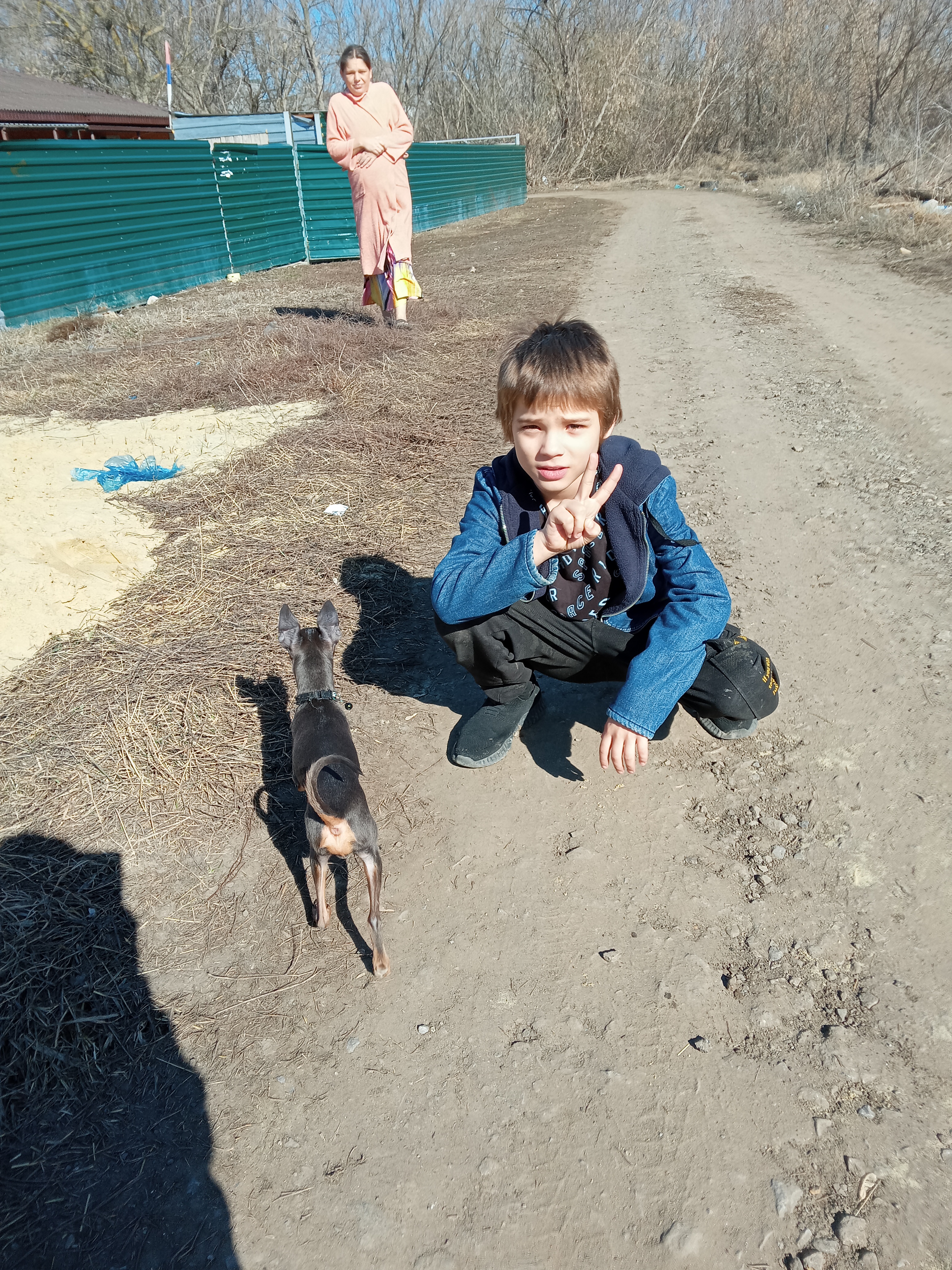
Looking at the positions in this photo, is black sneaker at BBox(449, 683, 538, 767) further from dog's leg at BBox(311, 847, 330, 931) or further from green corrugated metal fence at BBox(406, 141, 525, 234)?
green corrugated metal fence at BBox(406, 141, 525, 234)

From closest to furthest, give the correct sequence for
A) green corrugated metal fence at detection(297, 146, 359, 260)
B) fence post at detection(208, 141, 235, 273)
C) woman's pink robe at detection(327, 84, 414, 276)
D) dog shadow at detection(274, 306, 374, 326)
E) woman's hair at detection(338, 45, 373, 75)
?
woman's hair at detection(338, 45, 373, 75), woman's pink robe at detection(327, 84, 414, 276), dog shadow at detection(274, 306, 374, 326), fence post at detection(208, 141, 235, 273), green corrugated metal fence at detection(297, 146, 359, 260)

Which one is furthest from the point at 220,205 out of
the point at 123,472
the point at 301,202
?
the point at 123,472

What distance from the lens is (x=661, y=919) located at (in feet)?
7.02

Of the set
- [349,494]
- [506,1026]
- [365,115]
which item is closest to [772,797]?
[506,1026]

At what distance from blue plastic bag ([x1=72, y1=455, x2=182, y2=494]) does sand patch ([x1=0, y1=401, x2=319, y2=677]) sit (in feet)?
0.17

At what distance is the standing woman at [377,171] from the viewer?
738 centimetres

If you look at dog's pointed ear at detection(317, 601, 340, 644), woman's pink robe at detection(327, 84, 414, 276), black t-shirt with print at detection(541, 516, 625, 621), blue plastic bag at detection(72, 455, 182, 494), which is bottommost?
blue plastic bag at detection(72, 455, 182, 494)

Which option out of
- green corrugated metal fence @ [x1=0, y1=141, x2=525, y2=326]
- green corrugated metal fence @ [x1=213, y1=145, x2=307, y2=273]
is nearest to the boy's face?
green corrugated metal fence @ [x1=0, y1=141, x2=525, y2=326]

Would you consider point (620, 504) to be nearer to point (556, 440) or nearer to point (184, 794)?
point (556, 440)

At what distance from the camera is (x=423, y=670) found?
3229 millimetres

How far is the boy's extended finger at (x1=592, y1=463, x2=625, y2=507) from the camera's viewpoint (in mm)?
2146

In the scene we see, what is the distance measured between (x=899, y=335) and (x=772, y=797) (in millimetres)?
6505

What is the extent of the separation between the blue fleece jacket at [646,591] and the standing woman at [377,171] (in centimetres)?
623

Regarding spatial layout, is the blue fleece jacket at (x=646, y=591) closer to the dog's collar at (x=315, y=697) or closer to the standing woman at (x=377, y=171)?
the dog's collar at (x=315, y=697)
